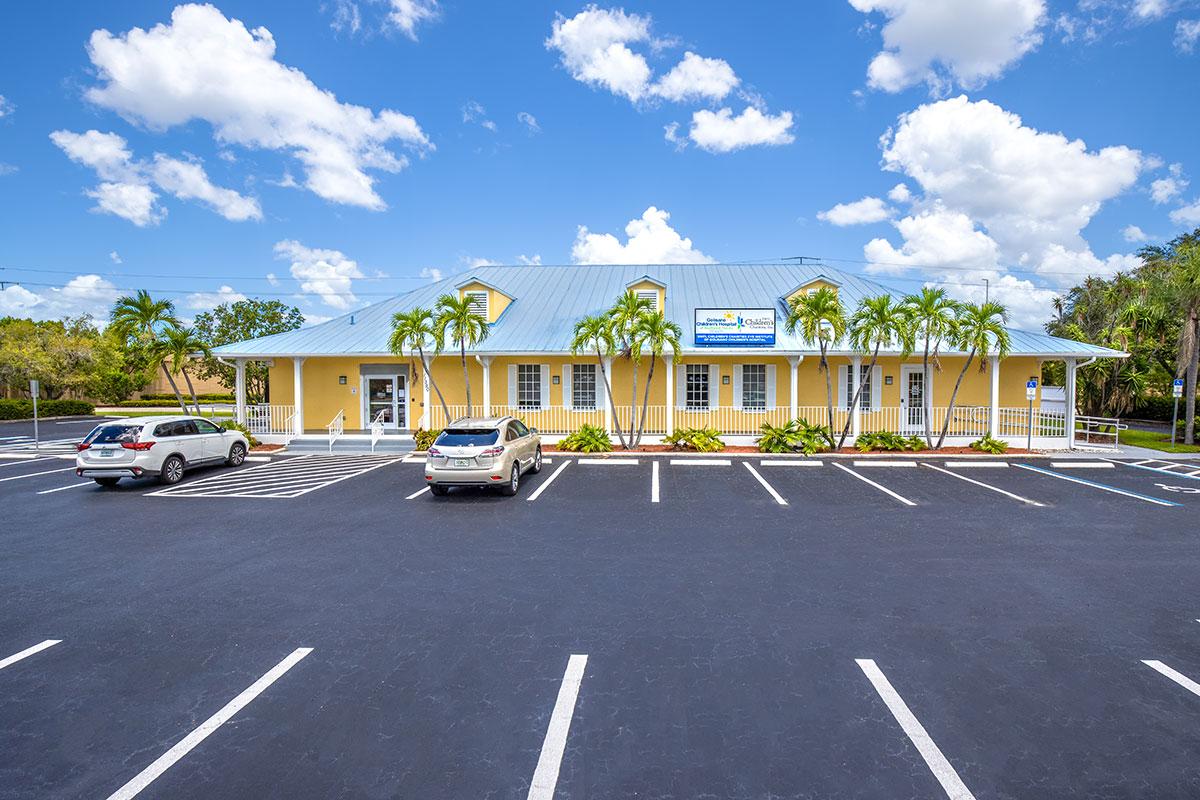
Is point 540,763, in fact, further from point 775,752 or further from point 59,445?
point 59,445

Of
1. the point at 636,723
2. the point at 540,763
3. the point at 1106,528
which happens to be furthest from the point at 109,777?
the point at 1106,528

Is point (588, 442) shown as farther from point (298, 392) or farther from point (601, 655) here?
point (601, 655)

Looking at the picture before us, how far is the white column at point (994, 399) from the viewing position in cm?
1848


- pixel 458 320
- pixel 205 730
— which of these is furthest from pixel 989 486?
pixel 458 320

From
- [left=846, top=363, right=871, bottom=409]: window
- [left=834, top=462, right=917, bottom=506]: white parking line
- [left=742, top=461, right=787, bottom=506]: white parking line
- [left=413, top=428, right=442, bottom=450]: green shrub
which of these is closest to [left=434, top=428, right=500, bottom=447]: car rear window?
[left=742, top=461, right=787, bottom=506]: white parking line

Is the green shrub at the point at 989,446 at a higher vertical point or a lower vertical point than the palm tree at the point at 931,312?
lower

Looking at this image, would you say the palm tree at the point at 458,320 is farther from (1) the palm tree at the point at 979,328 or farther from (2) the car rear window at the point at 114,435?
(1) the palm tree at the point at 979,328

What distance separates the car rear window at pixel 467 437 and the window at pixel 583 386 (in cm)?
894

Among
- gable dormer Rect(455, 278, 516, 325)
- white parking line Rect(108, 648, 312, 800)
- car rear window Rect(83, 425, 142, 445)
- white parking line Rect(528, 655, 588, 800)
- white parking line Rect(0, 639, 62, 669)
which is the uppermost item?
gable dormer Rect(455, 278, 516, 325)

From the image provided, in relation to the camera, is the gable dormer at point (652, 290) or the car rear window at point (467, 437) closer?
the car rear window at point (467, 437)

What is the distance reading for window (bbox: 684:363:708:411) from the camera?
66.1 feet

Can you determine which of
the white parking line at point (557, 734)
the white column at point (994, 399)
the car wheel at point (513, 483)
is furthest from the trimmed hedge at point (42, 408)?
the white column at point (994, 399)

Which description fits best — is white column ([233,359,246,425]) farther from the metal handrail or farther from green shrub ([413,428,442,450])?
green shrub ([413,428,442,450])

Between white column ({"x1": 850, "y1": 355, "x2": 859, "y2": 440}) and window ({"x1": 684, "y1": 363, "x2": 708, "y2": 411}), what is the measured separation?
16.2 ft
